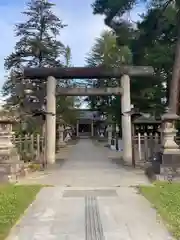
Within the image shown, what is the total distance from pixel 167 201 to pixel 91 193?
2410mm

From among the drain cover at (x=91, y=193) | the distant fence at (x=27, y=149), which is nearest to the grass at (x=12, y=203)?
the drain cover at (x=91, y=193)

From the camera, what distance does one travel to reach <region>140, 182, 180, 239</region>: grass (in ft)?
20.6

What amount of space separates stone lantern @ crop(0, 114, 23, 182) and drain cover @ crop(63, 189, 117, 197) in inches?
115

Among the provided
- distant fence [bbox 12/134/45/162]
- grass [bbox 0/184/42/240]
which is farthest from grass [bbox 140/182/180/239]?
distant fence [bbox 12/134/45/162]

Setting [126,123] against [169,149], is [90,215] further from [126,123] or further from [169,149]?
[126,123]

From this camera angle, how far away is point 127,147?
1942 centimetres

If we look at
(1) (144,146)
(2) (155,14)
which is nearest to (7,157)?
(1) (144,146)

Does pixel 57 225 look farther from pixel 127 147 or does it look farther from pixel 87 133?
pixel 87 133

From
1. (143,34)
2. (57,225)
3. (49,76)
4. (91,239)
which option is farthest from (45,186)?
(143,34)

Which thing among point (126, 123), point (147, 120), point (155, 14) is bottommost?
point (126, 123)

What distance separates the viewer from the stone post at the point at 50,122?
63.2 ft

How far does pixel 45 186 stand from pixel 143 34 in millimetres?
11508

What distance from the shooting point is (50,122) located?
19453 mm

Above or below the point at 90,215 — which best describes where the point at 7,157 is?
above
